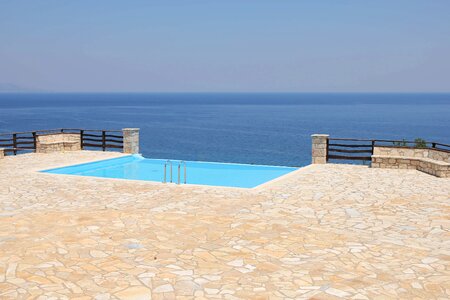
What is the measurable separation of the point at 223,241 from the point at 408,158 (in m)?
11.7

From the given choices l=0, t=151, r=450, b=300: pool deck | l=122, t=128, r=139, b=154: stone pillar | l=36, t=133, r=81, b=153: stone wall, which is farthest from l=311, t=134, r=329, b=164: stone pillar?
l=36, t=133, r=81, b=153: stone wall

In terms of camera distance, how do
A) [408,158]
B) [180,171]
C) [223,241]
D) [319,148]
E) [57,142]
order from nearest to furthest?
[223,241]
[408,158]
[319,148]
[180,171]
[57,142]

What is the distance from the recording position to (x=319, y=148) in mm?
20047

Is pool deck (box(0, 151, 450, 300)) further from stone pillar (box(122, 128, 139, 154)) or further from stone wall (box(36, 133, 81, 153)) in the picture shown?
stone pillar (box(122, 128, 139, 154))

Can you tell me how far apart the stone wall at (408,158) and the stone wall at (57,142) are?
13.9 meters

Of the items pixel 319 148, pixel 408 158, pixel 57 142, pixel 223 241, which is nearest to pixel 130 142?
pixel 57 142

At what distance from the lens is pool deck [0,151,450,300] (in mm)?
6652

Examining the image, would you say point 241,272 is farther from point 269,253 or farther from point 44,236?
point 44,236

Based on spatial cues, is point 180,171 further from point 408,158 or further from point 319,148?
point 408,158

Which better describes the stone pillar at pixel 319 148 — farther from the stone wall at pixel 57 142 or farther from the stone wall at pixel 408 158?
the stone wall at pixel 57 142

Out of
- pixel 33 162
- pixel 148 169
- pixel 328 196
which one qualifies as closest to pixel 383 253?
pixel 328 196

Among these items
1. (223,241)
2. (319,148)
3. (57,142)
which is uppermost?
(319,148)

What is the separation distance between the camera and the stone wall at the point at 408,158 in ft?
57.0

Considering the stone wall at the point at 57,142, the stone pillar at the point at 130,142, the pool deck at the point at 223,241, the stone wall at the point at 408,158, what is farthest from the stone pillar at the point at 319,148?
the stone wall at the point at 57,142
